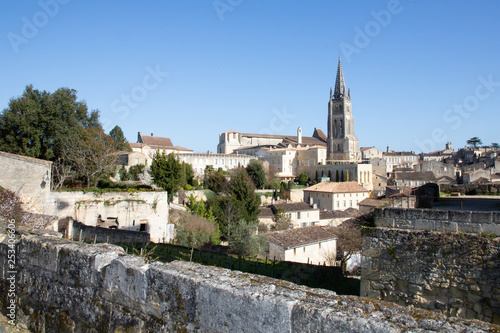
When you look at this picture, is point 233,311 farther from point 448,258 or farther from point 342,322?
point 448,258

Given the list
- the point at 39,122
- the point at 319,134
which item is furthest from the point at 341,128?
the point at 39,122

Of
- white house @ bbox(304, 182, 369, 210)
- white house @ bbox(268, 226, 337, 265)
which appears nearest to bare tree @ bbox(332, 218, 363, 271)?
white house @ bbox(268, 226, 337, 265)

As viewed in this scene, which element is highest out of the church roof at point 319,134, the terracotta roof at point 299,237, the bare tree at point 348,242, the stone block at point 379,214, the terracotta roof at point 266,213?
the church roof at point 319,134

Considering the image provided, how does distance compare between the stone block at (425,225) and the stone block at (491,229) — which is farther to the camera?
the stone block at (425,225)

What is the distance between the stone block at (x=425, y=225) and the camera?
5590 mm

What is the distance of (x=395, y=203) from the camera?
721 centimetres

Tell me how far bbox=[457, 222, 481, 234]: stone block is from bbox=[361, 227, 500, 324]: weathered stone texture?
198mm

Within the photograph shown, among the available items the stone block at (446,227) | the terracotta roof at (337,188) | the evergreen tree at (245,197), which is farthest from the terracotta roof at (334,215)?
the stone block at (446,227)

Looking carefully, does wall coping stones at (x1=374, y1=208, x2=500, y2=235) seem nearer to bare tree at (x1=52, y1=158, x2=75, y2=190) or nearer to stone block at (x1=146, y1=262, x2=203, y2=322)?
stone block at (x1=146, y1=262, x2=203, y2=322)

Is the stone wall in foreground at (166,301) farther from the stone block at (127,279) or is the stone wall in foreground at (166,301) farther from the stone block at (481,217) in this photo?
the stone block at (481,217)

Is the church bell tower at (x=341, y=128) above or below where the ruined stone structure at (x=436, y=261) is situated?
above

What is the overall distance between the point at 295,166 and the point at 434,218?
75.5 meters

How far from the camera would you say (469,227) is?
5.27m

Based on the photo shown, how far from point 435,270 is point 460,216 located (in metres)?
0.95
